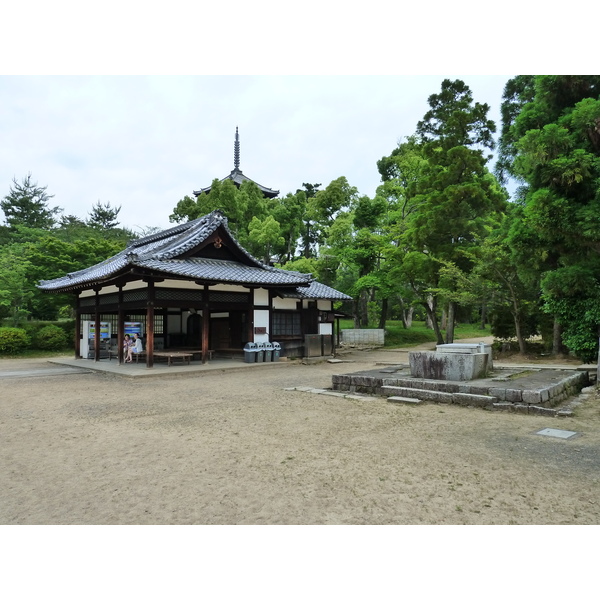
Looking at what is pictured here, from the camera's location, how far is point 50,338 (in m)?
21.4

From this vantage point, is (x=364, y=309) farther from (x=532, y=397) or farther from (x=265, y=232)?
(x=532, y=397)

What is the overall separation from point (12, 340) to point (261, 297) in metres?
12.8

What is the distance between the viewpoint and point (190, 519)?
343cm

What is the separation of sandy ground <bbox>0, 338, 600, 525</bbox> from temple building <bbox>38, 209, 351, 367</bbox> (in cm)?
618

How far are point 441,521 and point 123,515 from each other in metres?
2.63

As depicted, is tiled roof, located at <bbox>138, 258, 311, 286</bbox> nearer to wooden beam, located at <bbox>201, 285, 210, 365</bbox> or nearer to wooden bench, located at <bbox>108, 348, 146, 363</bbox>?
wooden beam, located at <bbox>201, 285, 210, 365</bbox>

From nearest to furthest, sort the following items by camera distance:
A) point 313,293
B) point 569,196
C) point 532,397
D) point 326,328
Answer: point 532,397, point 569,196, point 313,293, point 326,328

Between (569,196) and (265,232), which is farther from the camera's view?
(265,232)

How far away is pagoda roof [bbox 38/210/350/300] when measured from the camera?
44.8 ft

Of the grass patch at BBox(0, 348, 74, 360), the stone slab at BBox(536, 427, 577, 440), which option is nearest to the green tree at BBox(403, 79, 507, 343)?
the stone slab at BBox(536, 427, 577, 440)

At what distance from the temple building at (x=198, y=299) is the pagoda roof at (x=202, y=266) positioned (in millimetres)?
39

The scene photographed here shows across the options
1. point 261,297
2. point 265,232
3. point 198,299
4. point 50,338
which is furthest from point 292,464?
point 265,232

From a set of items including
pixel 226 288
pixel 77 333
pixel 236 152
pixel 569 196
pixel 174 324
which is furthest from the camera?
pixel 236 152

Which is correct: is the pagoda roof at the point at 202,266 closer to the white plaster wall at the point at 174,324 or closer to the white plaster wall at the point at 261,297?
the white plaster wall at the point at 261,297
